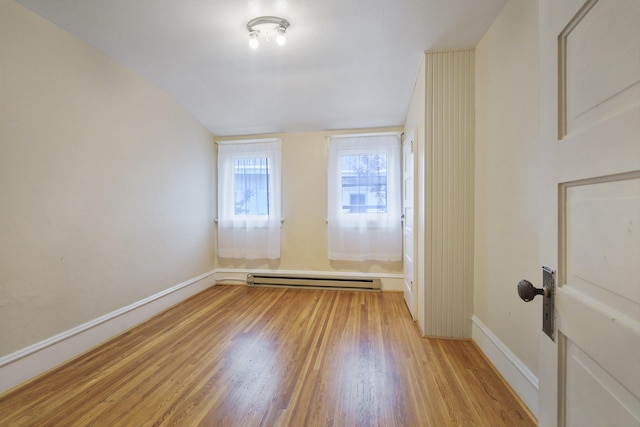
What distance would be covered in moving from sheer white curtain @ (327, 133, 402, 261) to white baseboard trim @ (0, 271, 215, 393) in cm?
219

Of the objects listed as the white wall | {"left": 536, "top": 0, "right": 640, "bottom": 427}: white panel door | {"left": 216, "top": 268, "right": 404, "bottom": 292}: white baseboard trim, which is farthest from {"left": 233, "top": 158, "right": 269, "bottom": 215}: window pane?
{"left": 536, "top": 0, "right": 640, "bottom": 427}: white panel door

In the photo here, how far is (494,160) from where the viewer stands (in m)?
1.76

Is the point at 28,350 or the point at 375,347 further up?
the point at 28,350

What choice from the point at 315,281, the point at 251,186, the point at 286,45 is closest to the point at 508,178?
the point at 286,45

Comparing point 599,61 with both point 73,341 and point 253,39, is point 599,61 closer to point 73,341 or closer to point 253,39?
point 253,39

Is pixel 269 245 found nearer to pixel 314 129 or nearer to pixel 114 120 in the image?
pixel 314 129

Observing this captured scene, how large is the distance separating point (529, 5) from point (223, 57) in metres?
2.22

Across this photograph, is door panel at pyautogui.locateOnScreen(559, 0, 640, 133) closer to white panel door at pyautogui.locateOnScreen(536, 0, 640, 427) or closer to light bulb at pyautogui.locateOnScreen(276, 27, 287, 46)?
white panel door at pyautogui.locateOnScreen(536, 0, 640, 427)

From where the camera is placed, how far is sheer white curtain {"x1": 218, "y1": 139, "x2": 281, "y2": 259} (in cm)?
365

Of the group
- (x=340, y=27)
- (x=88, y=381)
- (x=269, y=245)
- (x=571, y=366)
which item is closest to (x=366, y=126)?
(x=340, y=27)

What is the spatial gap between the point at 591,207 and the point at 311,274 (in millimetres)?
3251

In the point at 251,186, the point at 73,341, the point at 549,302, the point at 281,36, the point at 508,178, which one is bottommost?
the point at 73,341

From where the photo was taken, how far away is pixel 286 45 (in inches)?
82.7

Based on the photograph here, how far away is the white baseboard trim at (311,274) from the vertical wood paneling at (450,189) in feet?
4.18
